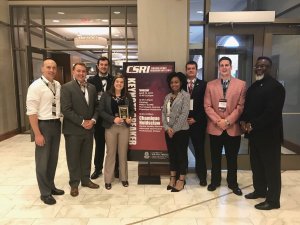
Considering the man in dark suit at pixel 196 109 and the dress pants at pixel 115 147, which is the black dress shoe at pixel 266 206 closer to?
the man in dark suit at pixel 196 109

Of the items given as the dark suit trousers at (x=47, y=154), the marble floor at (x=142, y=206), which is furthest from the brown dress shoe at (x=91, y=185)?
the dark suit trousers at (x=47, y=154)

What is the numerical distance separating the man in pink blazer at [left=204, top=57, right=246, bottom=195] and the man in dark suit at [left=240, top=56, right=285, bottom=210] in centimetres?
21

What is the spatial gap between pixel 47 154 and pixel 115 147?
88cm

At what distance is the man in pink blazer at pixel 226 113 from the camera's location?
10.9 feet

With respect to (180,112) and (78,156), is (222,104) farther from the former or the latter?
(78,156)

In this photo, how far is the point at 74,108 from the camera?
324 cm

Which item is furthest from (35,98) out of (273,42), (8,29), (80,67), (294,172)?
(8,29)

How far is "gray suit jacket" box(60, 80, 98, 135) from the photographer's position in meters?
3.16

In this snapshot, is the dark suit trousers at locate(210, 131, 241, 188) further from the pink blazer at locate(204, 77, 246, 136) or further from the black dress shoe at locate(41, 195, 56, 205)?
the black dress shoe at locate(41, 195, 56, 205)

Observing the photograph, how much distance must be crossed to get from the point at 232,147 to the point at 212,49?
164cm

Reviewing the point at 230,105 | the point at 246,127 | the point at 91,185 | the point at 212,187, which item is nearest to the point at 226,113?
the point at 230,105

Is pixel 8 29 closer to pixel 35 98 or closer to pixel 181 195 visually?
pixel 35 98

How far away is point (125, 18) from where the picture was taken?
677 cm

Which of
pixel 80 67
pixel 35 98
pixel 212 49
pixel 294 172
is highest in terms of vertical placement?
pixel 212 49
